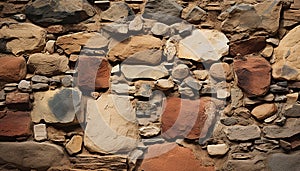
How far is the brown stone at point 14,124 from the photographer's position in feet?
5.27

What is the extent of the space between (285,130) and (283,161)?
0.41 feet

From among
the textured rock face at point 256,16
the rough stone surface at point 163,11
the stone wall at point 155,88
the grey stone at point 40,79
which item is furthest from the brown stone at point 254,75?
the grey stone at point 40,79

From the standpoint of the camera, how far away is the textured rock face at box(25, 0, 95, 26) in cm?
163

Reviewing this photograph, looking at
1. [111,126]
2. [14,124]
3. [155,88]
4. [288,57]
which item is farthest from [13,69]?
[288,57]

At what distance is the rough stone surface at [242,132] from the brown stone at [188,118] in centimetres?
9

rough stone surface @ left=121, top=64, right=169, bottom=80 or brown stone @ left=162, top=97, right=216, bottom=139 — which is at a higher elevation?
rough stone surface @ left=121, top=64, right=169, bottom=80

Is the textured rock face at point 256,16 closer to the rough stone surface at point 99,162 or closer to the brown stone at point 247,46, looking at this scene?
the brown stone at point 247,46

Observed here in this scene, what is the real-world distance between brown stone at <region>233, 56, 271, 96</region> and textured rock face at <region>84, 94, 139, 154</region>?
0.48m

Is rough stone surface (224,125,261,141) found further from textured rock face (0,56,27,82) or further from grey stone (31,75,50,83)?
textured rock face (0,56,27,82)

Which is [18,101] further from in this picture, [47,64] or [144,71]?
[144,71]

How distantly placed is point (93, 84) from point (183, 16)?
48 centimetres

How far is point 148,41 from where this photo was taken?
5.27 ft

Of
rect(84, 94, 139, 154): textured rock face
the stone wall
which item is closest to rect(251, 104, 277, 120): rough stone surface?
the stone wall

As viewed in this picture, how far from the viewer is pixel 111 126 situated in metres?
1.59
